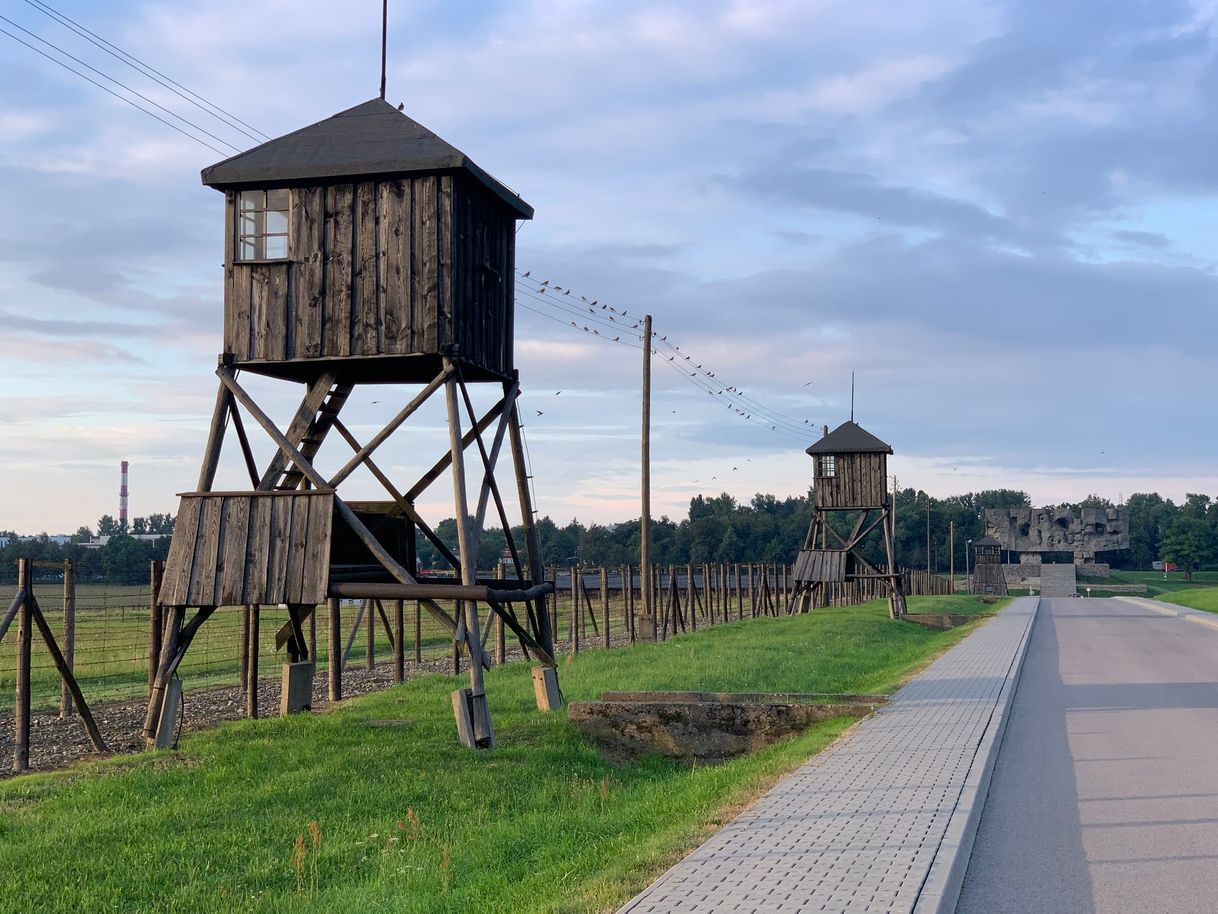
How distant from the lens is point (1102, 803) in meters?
9.52

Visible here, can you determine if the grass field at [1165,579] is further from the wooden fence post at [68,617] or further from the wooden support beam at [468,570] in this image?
the wooden fence post at [68,617]

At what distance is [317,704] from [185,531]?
15.7ft

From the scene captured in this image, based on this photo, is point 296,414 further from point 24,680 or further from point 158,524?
point 158,524

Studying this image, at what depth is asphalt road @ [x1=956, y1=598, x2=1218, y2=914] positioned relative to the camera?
22.9 feet

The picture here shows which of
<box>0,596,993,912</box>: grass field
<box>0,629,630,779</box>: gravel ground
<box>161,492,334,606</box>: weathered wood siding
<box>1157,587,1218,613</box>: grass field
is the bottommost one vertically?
<box>1157,587,1218,613</box>: grass field

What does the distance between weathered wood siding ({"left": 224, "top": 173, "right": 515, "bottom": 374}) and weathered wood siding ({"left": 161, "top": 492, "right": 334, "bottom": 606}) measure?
76.6 inches

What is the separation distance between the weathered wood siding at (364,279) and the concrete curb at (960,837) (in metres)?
7.37

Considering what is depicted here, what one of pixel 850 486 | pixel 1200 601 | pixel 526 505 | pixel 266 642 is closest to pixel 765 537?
pixel 1200 601

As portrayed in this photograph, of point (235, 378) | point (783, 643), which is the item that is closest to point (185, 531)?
point (235, 378)

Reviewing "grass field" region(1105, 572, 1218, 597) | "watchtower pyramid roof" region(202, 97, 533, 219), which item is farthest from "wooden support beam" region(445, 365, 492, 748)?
"grass field" region(1105, 572, 1218, 597)

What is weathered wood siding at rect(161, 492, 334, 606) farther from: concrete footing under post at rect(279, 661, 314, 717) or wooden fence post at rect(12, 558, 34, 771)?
concrete footing under post at rect(279, 661, 314, 717)

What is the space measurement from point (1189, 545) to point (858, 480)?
323 ft

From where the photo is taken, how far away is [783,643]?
2534cm

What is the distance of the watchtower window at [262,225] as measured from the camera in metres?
15.0
